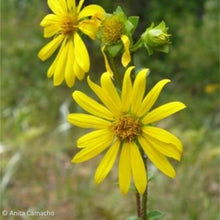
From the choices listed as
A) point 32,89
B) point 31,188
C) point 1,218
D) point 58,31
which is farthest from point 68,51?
point 32,89

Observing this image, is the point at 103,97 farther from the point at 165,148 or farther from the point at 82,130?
the point at 82,130

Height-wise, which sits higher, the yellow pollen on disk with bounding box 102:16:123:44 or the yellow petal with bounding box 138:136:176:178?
the yellow pollen on disk with bounding box 102:16:123:44

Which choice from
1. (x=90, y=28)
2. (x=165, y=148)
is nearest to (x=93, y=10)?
(x=90, y=28)

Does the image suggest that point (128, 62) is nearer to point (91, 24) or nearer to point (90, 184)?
point (91, 24)

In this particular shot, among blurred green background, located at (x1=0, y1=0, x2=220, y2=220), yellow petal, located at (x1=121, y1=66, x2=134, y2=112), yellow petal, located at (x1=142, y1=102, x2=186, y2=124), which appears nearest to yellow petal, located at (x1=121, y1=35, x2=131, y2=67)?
yellow petal, located at (x1=121, y1=66, x2=134, y2=112)

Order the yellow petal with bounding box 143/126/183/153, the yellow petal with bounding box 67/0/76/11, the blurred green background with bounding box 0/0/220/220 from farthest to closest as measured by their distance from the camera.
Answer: the blurred green background with bounding box 0/0/220/220
the yellow petal with bounding box 67/0/76/11
the yellow petal with bounding box 143/126/183/153

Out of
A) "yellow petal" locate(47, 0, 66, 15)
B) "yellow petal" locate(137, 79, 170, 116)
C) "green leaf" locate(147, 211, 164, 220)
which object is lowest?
"green leaf" locate(147, 211, 164, 220)

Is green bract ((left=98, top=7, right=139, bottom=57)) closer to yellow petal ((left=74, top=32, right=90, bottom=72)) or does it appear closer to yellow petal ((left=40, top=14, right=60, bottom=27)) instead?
yellow petal ((left=74, top=32, right=90, bottom=72))

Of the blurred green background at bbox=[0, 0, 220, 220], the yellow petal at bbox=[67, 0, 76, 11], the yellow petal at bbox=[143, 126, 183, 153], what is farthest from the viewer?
the blurred green background at bbox=[0, 0, 220, 220]
